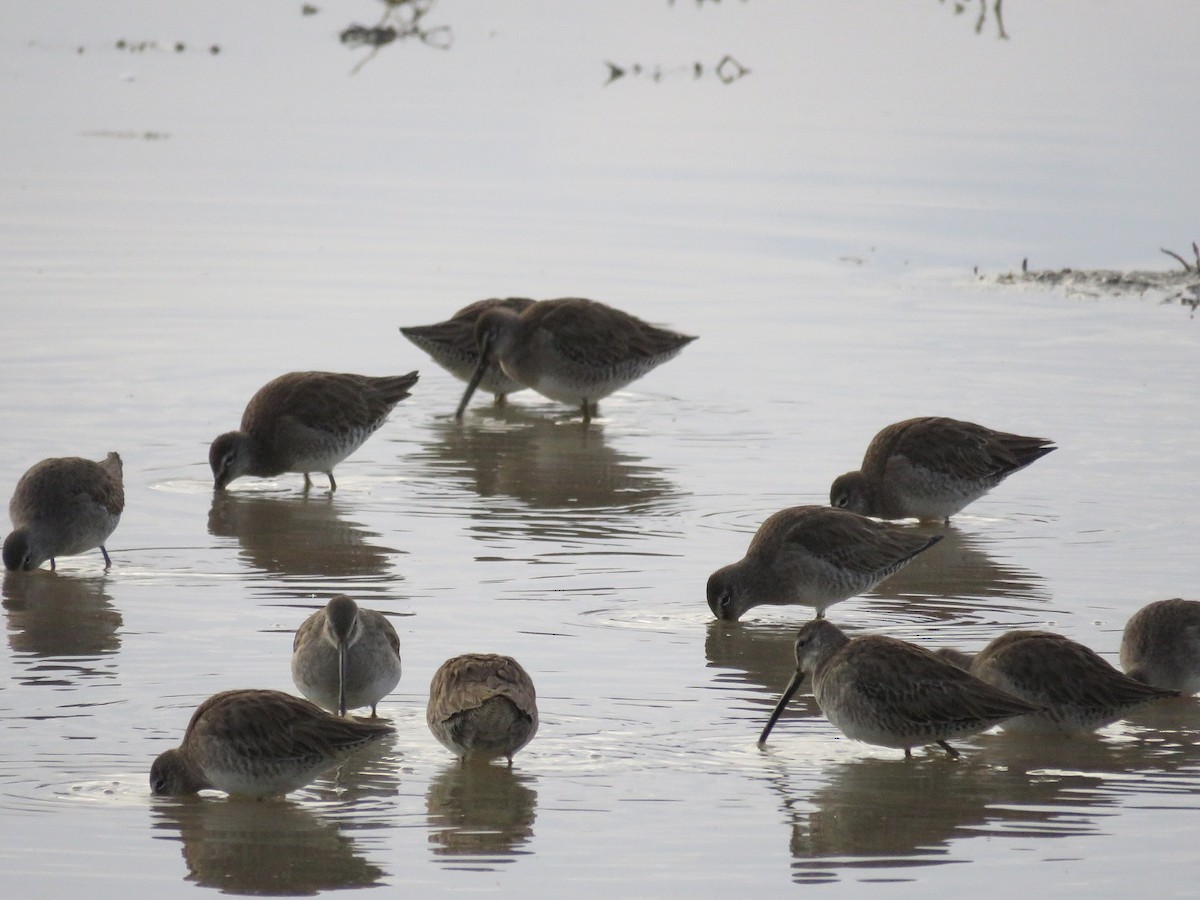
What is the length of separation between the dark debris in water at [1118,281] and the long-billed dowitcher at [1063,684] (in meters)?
9.03

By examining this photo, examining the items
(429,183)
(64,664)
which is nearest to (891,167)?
(429,183)

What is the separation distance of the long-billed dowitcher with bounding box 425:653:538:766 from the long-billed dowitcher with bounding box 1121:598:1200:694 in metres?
2.41

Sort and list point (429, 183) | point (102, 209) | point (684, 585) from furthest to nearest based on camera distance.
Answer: point (429, 183) → point (102, 209) → point (684, 585)

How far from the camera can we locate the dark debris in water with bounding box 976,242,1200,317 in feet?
53.7

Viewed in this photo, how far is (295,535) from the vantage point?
10.5 metres

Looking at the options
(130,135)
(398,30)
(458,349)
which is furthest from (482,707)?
(398,30)

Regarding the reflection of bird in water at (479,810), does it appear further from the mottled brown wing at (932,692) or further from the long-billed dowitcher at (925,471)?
the long-billed dowitcher at (925,471)

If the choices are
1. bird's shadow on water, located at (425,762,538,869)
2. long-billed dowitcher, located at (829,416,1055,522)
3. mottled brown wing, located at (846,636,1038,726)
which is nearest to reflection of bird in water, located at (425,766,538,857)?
bird's shadow on water, located at (425,762,538,869)

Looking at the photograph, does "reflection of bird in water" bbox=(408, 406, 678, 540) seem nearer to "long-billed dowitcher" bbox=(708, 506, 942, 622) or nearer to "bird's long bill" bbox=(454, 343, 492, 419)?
"bird's long bill" bbox=(454, 343, 492, 419)

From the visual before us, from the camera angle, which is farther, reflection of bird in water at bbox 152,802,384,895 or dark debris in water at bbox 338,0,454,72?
dark debris in water at bbox 338,0,454,72

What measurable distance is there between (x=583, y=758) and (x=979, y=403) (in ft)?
20.7

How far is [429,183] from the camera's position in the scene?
69.1ft

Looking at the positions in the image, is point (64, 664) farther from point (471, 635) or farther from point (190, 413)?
point (190, 413)

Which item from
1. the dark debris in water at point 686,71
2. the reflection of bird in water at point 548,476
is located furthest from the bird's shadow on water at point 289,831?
the dark debris in water at point 686,71
